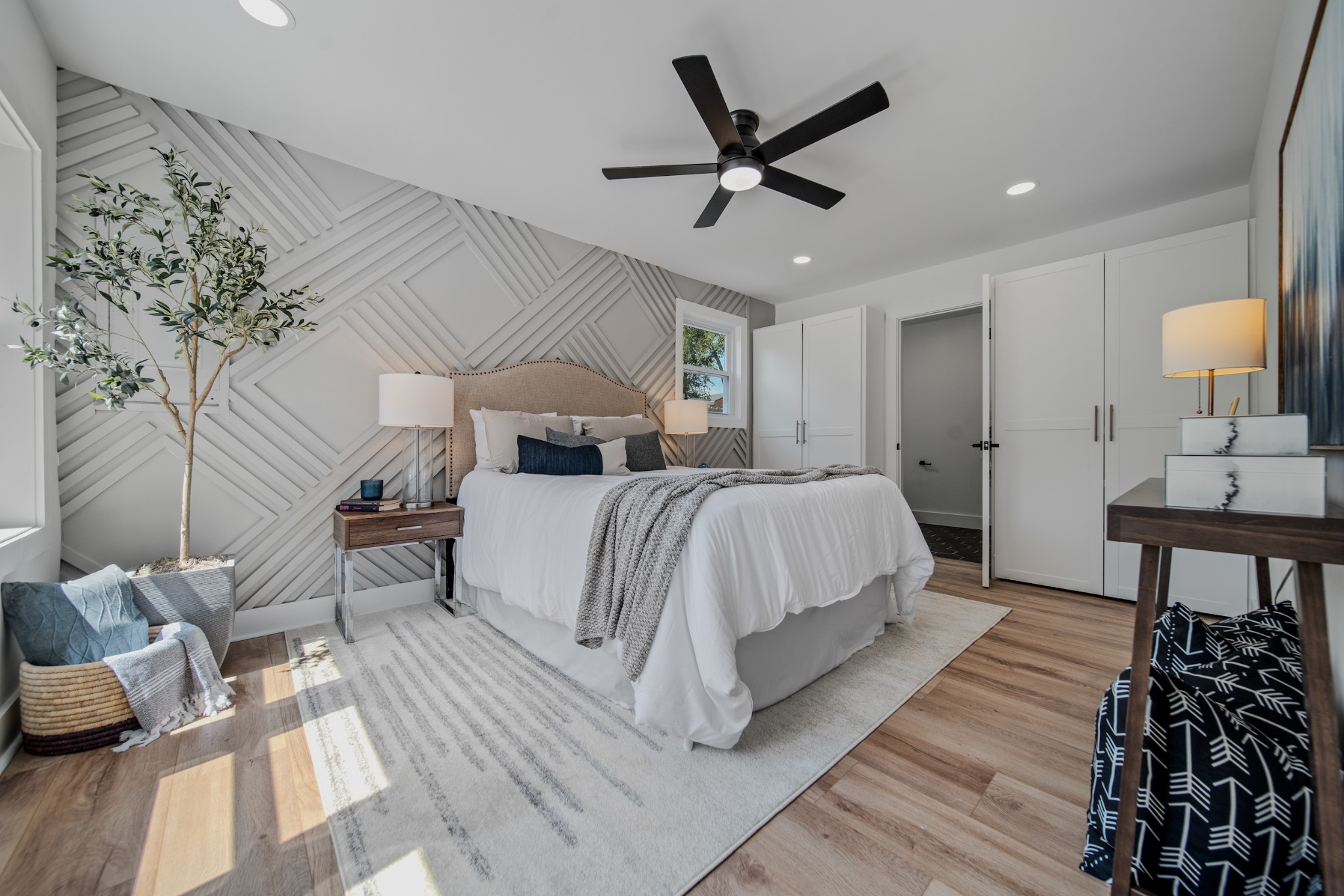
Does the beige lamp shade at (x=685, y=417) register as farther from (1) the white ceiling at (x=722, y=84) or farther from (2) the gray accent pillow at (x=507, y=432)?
(1) the white ceiling at (x=722, y=84)

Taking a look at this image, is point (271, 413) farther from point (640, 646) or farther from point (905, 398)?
point (905, 398)

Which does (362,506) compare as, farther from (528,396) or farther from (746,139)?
(746,139)

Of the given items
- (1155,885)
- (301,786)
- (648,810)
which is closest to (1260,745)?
(1155,885)

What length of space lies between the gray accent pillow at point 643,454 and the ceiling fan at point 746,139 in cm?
138

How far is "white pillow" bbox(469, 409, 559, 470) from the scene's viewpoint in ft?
10.3

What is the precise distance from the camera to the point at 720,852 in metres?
1.25

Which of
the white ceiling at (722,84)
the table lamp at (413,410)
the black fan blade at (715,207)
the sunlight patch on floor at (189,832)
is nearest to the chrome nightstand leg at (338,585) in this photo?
the table lamp at (413,410)

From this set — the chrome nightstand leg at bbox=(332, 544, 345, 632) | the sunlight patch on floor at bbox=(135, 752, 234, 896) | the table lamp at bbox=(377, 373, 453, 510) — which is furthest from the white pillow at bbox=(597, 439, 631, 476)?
the sunlight patch on floor at bbox=(135, 752, 234, 896)

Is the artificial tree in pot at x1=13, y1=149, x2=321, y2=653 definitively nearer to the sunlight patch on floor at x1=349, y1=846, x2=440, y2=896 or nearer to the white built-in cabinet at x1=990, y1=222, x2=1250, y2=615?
the sunlight patch on floor at x1=349, y1=846, x2=440, y2=896

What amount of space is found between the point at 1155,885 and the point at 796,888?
743 millimetres

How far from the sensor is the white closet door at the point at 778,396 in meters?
5.00

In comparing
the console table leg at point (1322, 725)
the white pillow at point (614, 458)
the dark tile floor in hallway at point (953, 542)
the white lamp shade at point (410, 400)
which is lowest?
the dark tile floor in hallway at point (953, 542)

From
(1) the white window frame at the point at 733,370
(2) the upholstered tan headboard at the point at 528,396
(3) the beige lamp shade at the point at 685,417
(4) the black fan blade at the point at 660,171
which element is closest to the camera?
(4) the black fan blade at the point at 660,171

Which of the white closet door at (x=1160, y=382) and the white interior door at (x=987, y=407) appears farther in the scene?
the white interior door at (x=987, y=407)
